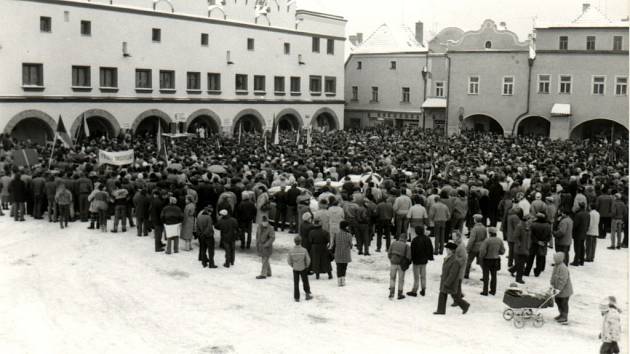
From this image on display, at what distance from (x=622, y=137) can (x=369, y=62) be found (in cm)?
2273

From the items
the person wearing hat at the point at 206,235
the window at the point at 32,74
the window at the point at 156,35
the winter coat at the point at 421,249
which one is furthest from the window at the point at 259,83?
the winter coat at the point at 421,249

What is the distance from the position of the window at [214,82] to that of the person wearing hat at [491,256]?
33.4 metres

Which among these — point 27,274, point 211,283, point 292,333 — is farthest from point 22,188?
point 292,333

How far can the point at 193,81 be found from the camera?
145ft

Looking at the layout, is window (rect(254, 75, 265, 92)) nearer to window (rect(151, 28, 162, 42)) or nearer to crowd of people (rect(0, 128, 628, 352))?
window (rect(151, 28, 162, 42))

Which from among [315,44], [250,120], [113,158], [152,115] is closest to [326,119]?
[315,44]

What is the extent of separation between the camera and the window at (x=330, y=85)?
54.0 m

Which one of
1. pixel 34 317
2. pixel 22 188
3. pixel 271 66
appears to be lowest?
pixel 34 317

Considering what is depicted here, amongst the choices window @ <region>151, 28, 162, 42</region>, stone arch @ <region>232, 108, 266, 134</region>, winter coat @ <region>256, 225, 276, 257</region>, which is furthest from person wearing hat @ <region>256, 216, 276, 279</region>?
stone arch @ <region>232, 108, 266, 134</region>

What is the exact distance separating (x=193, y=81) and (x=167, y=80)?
6.89ft

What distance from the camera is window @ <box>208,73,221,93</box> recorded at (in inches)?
1778

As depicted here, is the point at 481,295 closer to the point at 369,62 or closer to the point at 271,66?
the point at 271,66

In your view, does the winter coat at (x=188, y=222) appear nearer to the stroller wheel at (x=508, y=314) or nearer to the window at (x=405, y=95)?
the stroller wheel at (x=508, y=314)

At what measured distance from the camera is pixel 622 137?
43281 millimetres
